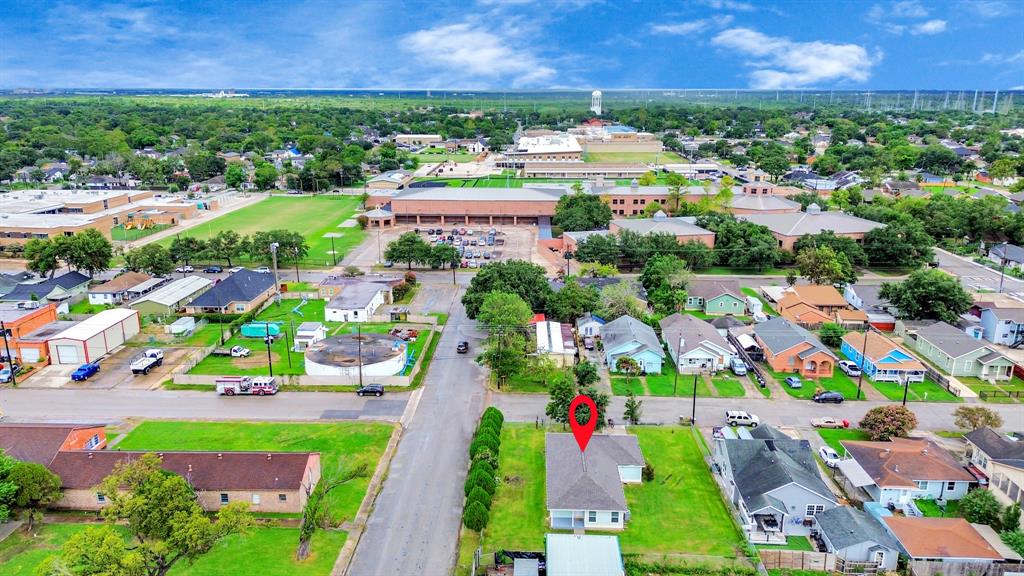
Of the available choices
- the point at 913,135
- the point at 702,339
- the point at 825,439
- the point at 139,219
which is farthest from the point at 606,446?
the point at 913,135

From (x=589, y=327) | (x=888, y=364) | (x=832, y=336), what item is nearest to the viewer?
(x=888, y=364)

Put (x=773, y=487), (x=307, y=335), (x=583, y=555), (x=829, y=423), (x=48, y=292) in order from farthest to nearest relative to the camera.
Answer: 1. (x=48, y=292)
2. (x=307, y=335)
3. (x=829, y=423)
4. (x=773, y=487)
5. (x=583, y=555)

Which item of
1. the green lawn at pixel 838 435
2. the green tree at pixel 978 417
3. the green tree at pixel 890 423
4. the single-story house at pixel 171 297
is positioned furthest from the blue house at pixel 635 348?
the single-story house at pixel 171 297

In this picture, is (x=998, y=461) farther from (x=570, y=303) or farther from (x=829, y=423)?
(x=570, y=303)

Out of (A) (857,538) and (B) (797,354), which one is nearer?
(A) (857,538)

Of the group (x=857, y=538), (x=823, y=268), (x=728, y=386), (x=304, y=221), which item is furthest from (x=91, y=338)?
(x=823, y=268)

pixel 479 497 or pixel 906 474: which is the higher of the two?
pixel 479 497

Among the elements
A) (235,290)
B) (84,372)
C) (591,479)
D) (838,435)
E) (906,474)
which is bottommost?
(838,435)

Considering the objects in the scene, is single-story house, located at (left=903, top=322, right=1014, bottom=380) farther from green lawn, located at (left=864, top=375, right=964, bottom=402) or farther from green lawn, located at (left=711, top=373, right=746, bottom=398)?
green lawn, located at (left=711, top=373, right=746, bottom=398)

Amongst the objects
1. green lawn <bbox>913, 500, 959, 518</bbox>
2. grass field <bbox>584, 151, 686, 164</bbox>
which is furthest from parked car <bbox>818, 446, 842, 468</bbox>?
grass field <bbox>584, 151, 686, 164</bbox>
